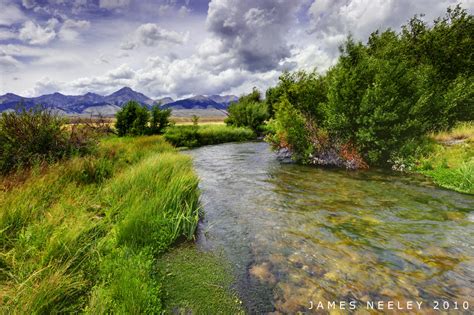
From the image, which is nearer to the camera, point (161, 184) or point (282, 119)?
point (161, 184)

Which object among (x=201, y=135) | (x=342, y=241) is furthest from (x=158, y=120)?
(x=342, y=241)

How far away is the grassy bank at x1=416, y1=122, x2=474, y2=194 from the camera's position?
1012 centimetres

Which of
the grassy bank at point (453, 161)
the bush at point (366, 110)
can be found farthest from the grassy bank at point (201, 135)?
the grassy bank at point (453, 161)

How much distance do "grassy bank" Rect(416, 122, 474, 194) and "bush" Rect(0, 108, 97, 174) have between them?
566 inches

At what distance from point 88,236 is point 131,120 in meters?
27.2

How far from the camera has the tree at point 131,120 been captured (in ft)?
95.2

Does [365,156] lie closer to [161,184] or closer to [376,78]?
[376,78]

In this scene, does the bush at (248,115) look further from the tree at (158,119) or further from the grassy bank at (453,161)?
the grassy bank at (453,161)

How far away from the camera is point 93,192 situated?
6.89 meters

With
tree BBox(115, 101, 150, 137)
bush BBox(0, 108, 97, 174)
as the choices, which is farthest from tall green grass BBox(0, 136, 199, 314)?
tree BBox(115, 101, 150, 137)

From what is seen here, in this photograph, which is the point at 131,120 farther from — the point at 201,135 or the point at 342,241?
the point at 342,241

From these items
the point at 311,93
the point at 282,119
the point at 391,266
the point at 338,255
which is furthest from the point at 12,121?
the point at 311,93

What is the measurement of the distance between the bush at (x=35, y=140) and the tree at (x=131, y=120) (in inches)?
766

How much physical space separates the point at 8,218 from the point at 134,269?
2.55 meters
